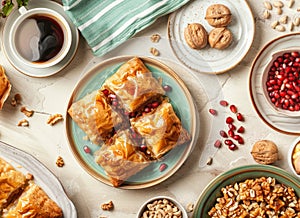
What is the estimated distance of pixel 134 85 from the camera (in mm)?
3289

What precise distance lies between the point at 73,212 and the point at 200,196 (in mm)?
755

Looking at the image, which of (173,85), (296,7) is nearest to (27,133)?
(173,85)

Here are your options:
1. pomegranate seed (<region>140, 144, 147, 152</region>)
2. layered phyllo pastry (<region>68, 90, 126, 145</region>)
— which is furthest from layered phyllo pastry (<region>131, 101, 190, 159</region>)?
layered phyllo pastry (<region>68, 90, 126, 145</region>)

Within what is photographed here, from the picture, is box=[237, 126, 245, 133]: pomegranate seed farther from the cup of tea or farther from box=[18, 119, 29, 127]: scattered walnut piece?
box=[18, 119, 29, 127]: scattered walnut piece

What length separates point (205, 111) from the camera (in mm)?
3395

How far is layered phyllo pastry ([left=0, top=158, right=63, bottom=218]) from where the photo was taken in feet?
10.8

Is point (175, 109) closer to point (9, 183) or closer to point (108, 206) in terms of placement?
point (108, 206)

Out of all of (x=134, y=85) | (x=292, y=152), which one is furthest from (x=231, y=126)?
(x=134, y=85)

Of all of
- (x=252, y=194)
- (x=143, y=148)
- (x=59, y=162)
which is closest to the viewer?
(x=252, y=194)

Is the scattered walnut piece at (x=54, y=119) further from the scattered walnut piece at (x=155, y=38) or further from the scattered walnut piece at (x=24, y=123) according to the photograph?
the scattered walnut piece at (x=155, y=38)

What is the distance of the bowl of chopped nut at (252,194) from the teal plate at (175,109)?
0.26 m

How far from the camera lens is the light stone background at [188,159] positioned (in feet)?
11.1

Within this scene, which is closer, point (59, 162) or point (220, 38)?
point (220, 38)

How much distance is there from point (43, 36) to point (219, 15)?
1.05 meters
